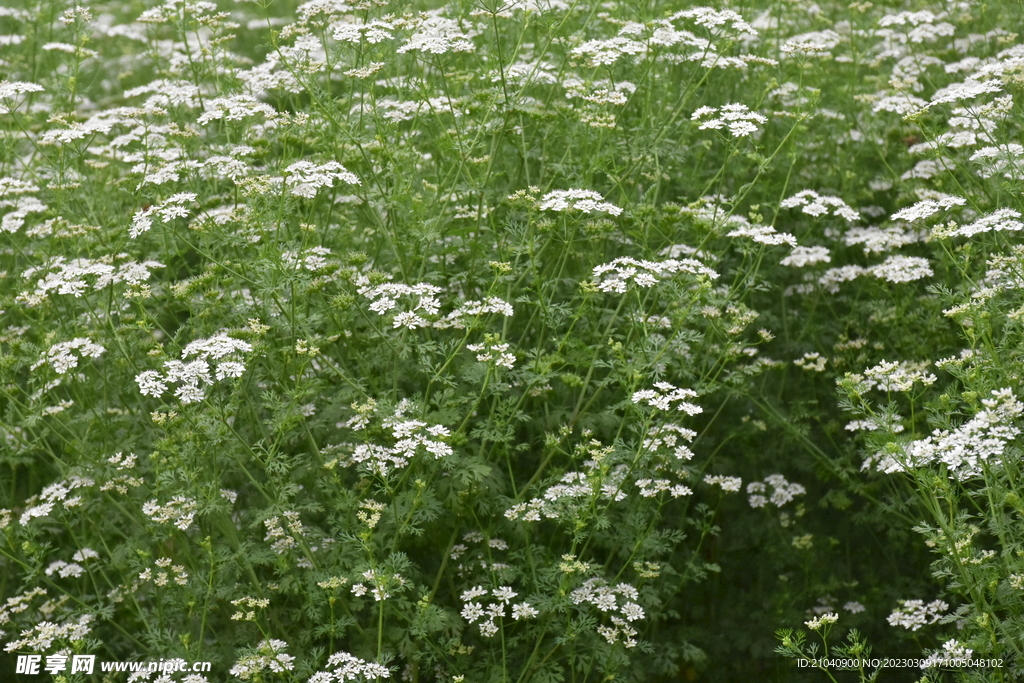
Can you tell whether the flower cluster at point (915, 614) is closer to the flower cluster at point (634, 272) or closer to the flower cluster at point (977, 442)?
the flower cluster at point (977, 442)

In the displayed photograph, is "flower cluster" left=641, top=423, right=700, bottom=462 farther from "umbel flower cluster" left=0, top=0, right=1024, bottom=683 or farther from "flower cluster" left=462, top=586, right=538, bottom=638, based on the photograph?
"flower cluster" left=462, top=586, right=538, bottom=638

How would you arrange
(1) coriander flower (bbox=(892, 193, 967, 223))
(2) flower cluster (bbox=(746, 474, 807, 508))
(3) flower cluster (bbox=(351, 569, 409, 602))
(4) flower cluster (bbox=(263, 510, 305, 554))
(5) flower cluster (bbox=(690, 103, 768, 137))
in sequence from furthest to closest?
(2) flower cluster (bbox=(746, 474, 807, 508)) < (5) flower cluster (bbox=(690, 103, 768, 137)) < (1) coriander flower (bbox=(892, 193, 967, 223)) < (4) flower cluster (bbox=(263, 510, 305, 554)) < (3) flower cluster (bbox=(351, 569, 409, 602))

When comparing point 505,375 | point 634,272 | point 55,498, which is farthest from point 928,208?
point 55,498

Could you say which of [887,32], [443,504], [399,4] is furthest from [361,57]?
[887,32]

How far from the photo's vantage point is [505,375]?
4.68m

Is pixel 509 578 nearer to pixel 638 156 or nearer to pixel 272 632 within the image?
pixel 272 632

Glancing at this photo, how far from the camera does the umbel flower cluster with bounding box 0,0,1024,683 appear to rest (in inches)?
171

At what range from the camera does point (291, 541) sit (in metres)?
4.55

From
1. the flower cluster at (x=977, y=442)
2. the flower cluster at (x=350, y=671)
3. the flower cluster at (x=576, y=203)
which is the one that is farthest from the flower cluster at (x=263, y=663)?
the flower cluster at (x=977, y=442)

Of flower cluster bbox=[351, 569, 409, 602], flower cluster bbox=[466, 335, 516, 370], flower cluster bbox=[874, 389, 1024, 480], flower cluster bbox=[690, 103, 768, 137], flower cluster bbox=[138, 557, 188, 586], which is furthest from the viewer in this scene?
flower cluster bbox=[690, 103, 768, 137]

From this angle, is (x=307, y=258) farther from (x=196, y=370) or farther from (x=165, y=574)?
(x=165, y=574)

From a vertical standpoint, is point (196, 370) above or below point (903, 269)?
above

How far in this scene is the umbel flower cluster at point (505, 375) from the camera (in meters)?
4.34

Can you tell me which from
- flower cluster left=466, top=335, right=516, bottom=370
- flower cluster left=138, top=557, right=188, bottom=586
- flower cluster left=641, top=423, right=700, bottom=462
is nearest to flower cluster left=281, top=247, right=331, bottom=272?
flower cluster left=466, top=335, right=516, bottom=370
